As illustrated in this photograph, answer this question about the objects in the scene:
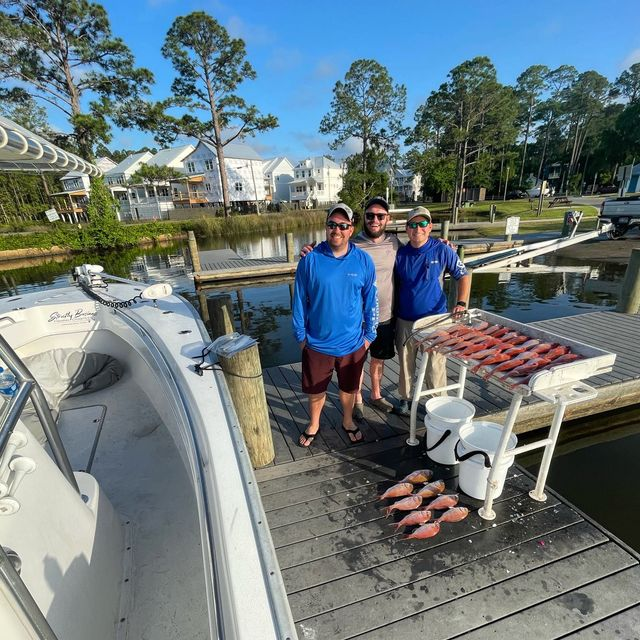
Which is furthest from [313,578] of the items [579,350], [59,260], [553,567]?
[59,260]

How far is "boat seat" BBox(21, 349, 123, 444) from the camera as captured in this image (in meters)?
3.47

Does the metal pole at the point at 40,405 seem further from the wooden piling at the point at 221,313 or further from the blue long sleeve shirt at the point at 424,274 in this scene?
the blue long sleeve shirt at the point at 424,274

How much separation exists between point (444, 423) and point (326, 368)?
0.92 meters

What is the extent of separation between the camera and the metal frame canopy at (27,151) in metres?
1.70

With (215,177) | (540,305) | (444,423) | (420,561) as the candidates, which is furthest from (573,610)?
(215,177)

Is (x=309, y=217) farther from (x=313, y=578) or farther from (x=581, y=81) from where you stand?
(x=581, y=81)

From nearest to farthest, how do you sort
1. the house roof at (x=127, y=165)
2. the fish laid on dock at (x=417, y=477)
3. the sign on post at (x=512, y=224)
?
the fish laid on dock at (x=417, y=477), the sign on post at (x=512, y=224), the house roof at (x=127, y=165)

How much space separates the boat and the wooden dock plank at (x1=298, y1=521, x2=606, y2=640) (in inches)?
27.1

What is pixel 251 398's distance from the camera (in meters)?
2.41

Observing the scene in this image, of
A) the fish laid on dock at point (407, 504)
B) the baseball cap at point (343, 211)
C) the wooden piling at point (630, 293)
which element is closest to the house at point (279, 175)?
the wooden piling at point (630, 293)

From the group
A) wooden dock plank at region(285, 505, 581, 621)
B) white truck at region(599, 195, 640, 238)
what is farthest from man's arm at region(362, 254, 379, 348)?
white truck at region(599, 195, 640, 238)

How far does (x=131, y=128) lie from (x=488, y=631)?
27203 mm

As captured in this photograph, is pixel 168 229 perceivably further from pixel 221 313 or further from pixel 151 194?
pixel 221 313

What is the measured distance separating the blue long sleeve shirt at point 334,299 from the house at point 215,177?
36384mm
